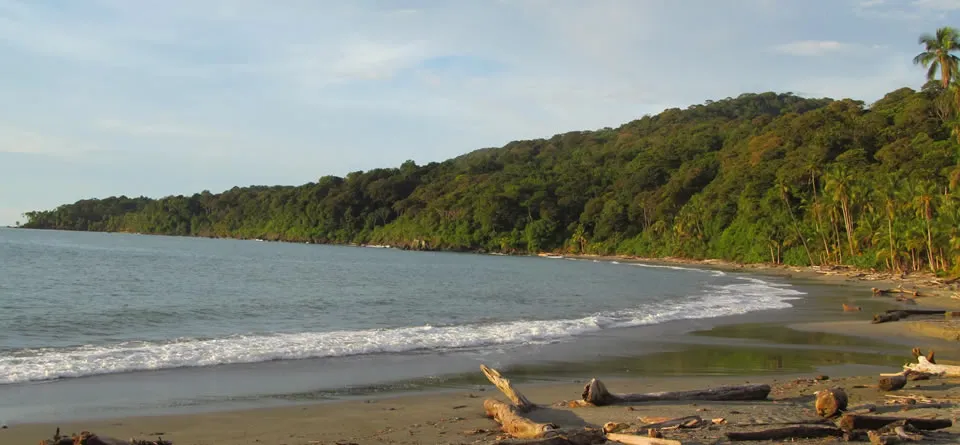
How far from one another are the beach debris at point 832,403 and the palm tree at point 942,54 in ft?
192

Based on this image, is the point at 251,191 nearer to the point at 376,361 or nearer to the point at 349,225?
the point at 349,225

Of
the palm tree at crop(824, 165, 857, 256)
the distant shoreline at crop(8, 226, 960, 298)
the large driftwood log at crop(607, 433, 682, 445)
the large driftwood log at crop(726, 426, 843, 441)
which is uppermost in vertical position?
the palm tree at crop(824, 165, 857, 256)

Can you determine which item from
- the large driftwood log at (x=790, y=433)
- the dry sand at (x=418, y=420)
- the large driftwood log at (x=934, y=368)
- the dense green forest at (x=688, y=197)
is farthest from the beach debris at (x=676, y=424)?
the dense green forest at (x=688, y=197)

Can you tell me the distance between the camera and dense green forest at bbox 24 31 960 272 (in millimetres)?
62406

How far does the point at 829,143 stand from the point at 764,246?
15992mm

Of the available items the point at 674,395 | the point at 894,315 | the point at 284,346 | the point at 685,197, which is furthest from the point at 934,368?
the point at 685,197

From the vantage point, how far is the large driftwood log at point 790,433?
7777 millimetres

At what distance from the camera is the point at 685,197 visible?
10725 cm

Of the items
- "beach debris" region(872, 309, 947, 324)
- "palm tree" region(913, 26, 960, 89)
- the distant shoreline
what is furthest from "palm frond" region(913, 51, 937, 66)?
"beach debris" region(872, 309, 947, 324)

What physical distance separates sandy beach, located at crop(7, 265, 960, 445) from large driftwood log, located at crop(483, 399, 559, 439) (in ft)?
0.53

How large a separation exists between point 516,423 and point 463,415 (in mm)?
1707

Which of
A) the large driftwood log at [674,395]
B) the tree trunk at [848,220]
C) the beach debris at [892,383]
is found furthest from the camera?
the tree trunk at [848,220]

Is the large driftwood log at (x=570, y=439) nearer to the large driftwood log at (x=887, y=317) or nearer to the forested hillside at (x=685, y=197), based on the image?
the large driftwood log at (x=887, y=317)

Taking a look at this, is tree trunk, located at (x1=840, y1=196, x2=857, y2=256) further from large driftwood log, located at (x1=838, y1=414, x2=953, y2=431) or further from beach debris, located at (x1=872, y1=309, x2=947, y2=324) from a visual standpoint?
large driftwood log, located at (x1=838, y1=414, x2=953, y2=431)
